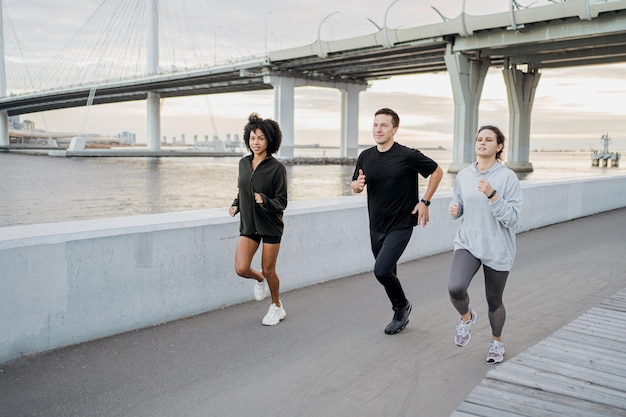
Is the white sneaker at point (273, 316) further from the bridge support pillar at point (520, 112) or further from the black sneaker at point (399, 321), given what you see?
the bridge support pillar at point (520, 112)

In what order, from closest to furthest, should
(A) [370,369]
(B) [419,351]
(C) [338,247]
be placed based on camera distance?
(A) [370,369] → (B) [419,351] → (C) [338,247]

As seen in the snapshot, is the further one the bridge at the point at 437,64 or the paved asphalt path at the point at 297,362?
the bridge at the point at 437,64

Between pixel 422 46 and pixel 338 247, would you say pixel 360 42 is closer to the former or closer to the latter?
pixel 422 46

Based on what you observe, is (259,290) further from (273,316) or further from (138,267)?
(138,267)

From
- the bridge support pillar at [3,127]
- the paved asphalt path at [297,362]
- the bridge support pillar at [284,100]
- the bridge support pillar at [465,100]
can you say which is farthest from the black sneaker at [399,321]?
the bridge support pillar at [3,127]

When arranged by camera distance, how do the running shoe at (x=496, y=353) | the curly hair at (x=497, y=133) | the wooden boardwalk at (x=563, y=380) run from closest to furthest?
the wooden boardwalk at (x=563, y=380) < the curly hair at (x=497, y=133) < the running shoe at (x=496, y=353)

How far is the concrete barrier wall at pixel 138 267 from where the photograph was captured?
14.1 ft

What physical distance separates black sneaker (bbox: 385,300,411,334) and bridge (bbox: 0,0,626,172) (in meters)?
42.3

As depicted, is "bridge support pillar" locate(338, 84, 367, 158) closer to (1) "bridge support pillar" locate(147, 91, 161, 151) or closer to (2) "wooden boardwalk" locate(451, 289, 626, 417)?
(1) "bridge support pillar" locate(147, 91, 161, 151)

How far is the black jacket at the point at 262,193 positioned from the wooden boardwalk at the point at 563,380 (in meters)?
2.14

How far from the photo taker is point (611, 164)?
92.9m

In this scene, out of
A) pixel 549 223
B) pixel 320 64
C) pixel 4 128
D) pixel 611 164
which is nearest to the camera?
pixel 549 223

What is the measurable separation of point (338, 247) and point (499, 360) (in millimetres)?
3115

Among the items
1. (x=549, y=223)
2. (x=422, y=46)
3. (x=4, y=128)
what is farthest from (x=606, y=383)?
(x=4, y=128)
